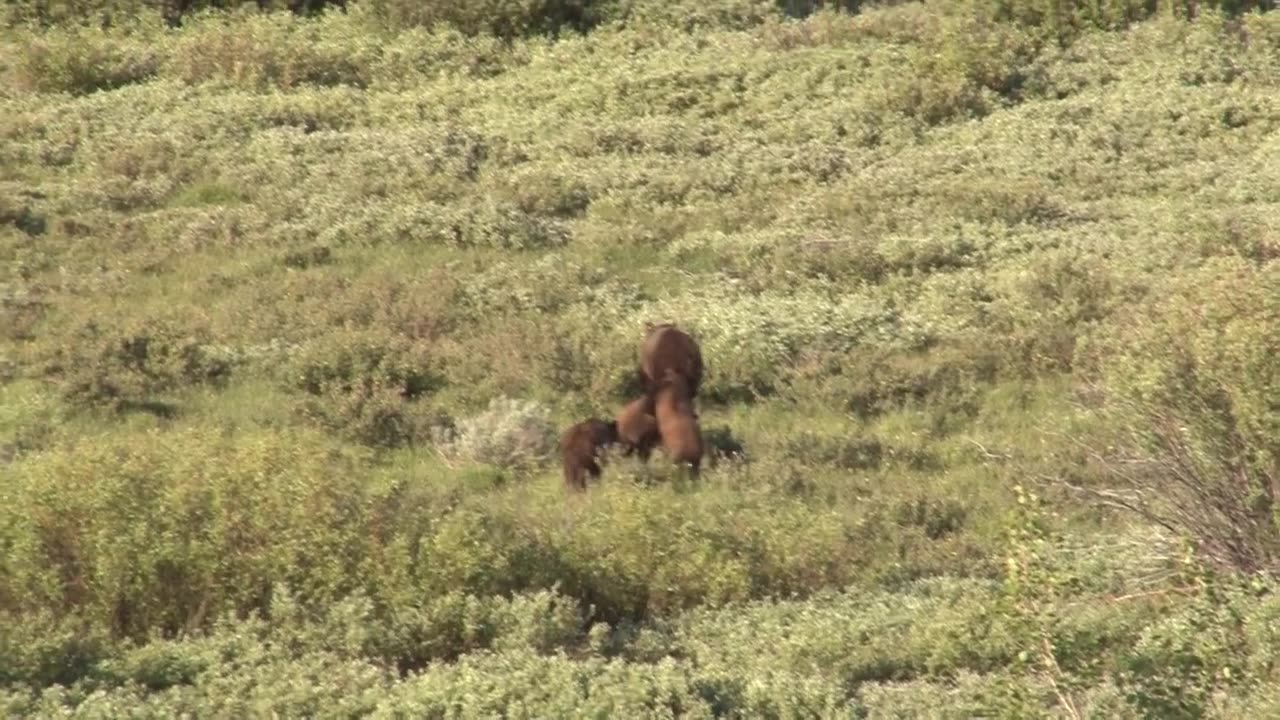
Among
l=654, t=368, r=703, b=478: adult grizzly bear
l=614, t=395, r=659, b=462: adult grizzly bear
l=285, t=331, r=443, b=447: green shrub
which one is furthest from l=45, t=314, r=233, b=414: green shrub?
l=654, t=368, r=703, b=478: adult grizzly bear

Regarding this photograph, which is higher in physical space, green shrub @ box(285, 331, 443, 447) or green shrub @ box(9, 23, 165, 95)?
green shrub @ box(9, 23, 165, 95)

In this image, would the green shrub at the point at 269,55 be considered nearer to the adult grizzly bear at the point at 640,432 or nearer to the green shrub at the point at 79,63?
the green shrub at the point at 79,63

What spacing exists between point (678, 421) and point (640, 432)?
0.21 metres

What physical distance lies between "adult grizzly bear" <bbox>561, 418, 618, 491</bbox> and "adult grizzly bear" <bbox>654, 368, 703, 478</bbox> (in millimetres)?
271

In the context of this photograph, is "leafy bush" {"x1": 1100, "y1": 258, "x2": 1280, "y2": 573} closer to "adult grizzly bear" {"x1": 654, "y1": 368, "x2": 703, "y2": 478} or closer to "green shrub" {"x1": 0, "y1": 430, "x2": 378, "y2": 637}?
"adult grizzly bear" {"x1": 654, "y1": 368, "x2": 703, "y2": 478}

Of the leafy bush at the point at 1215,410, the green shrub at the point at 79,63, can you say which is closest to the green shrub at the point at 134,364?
the leafy bush at the point at 1215,410

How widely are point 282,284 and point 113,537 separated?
6.67 meters

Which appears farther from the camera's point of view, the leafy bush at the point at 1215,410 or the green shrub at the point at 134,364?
the green shrub at the point at 134,364

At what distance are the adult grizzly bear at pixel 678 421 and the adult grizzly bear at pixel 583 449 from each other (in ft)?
0.89

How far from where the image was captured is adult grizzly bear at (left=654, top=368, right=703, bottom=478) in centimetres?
1046

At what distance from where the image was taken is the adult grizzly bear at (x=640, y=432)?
1052cm

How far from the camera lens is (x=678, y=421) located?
34.5ft

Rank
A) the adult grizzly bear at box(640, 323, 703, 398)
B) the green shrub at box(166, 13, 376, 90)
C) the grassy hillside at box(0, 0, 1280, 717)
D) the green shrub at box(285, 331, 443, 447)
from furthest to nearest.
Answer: the green shrub at box(166, 13, 376, 90) → the green shrub at box(285, 331, 443, 447) → the adult grizzly bear at box(640, 323, 703, 398) → the grassy hillside at box(0, 0, 1280, 717)

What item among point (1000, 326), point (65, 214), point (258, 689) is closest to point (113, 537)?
point (258, 689)
